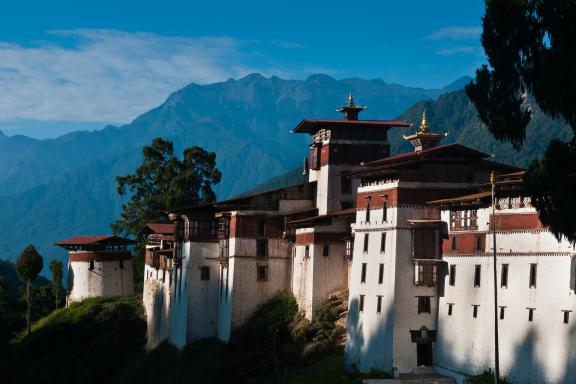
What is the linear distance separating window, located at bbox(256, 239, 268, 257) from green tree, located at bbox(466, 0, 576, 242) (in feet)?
126

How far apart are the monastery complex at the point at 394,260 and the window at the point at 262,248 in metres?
0.09

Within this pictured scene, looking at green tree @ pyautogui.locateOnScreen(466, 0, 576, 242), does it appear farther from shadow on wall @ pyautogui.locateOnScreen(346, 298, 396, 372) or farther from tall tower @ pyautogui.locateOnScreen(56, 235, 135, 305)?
tall tower @ pyautogui.locateOnScreen(56, 235, 135, 305)

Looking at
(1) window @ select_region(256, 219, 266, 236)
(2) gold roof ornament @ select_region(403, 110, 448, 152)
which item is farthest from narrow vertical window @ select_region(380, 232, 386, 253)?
(1) window @ select_region(256, 219, 266, 236)

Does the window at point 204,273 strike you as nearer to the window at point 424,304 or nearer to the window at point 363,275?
the window at point 363,275

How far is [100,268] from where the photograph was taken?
348 ft

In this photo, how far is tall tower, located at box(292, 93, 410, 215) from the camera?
249 feet

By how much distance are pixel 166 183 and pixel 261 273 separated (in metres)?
44.0

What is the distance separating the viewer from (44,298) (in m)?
124

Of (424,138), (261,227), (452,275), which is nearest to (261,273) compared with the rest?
(261,227)

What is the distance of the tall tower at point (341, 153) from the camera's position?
7575cm

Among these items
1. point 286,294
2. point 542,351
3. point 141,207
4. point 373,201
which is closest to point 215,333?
point 286,294

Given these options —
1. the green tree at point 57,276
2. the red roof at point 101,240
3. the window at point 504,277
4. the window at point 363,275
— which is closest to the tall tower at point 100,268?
the red roof at point 101,240

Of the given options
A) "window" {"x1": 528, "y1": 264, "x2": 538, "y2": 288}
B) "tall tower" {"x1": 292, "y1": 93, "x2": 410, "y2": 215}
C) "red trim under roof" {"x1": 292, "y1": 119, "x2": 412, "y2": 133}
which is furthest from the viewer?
"red trim under roof" {"x1": 292, "y1": 119, "x2": 412, "y2": 133}

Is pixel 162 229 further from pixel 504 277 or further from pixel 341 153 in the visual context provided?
pixel 504 277
